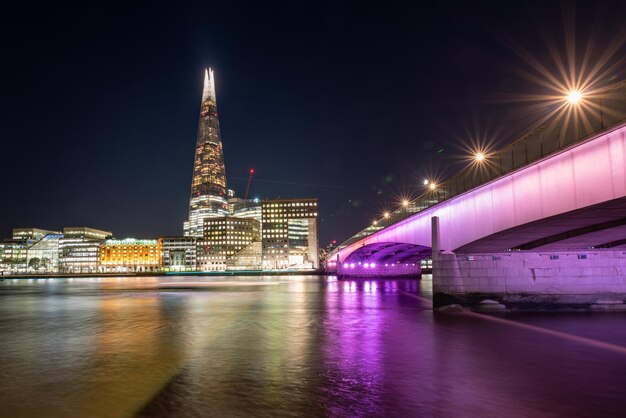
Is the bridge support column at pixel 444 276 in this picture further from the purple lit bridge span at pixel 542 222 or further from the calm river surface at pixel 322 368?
the calm river surface at pixel 322 368

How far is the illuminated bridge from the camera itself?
72.0 feet

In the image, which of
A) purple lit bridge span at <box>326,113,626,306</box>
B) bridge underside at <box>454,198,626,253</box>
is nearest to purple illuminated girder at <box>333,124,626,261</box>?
purple lit bridge span at <box>326,113,626,306</box>

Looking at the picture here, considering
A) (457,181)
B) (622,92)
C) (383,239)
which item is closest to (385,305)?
(457,181)

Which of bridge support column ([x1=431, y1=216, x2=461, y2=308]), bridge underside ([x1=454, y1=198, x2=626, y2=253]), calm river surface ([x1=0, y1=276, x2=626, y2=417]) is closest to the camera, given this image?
calm river surface ([x1=0, y1=276, x2=626, y2=417])

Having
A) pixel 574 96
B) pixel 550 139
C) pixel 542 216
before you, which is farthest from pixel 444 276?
pixel 574 96

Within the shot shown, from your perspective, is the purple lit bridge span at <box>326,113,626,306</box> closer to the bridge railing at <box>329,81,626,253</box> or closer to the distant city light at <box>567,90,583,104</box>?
the bridge railing at <box>329,81,626,253</box>

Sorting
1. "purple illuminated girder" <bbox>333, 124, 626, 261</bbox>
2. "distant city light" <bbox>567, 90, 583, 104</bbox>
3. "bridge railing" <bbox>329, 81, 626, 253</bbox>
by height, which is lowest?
"purple illuminated girder" <bbox>333, 124, 626, 261</bbox>

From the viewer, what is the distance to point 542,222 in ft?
90.8

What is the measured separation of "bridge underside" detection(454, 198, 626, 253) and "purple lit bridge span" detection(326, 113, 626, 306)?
4 cm

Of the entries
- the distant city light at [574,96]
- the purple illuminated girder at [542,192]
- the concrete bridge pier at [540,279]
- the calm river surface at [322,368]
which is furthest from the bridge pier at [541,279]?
the distant city light at [574,96]

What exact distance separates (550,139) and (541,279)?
43.2ft

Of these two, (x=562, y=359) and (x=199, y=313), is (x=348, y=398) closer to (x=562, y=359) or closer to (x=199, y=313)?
(x=562, y=359)

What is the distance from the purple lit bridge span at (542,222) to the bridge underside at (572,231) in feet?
0.15

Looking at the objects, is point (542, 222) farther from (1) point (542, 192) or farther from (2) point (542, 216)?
(1) point (542, 192)
